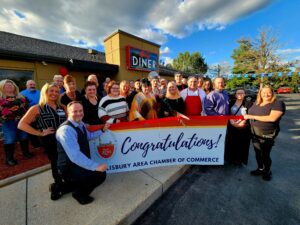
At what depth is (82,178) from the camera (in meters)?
1.87

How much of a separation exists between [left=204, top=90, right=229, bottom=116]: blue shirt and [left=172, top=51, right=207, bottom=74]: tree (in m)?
34.1

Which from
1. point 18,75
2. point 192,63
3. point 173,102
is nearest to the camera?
point 173,102

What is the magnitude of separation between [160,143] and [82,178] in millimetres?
1399

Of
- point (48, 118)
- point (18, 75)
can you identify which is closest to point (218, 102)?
point (48, 118)

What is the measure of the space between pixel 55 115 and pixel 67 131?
0.62 meters

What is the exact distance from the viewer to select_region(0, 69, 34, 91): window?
203 inches

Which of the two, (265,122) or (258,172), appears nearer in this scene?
(265,122)

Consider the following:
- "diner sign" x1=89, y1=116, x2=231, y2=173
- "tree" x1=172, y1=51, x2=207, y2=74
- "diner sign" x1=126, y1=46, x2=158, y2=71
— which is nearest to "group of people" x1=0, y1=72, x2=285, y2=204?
"diner sign" x1=89, y1=116, x2=231, y2=173

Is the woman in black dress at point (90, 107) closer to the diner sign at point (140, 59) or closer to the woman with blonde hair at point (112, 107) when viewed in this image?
the woman with blonde hair at point (112, 107)

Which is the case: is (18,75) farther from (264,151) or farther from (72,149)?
(264,151)

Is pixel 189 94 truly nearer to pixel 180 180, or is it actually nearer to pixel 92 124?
pixel 180 180

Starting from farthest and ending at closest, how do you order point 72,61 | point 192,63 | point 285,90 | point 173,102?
point 192,63 → point 285,90 → point 72,61 → point 173,102

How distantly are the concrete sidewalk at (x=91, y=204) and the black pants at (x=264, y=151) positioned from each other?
1.75 meters

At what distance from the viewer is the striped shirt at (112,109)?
2500 mm
